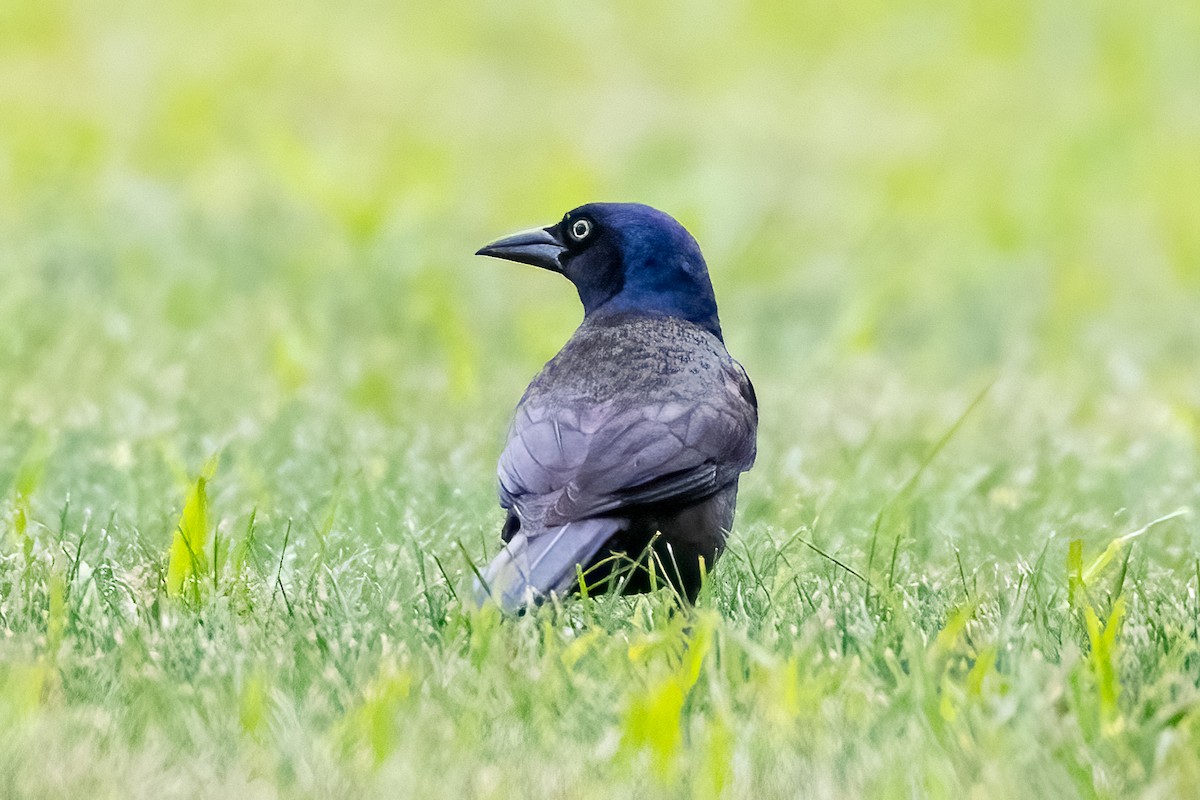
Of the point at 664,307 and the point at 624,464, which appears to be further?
the point at 664,307

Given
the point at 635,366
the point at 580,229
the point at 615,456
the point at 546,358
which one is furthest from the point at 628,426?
the point at 546,358

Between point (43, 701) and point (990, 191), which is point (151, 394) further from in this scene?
point (990, 191)

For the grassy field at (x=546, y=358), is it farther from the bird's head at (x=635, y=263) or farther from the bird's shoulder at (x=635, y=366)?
the bird's head at (x=635, y=263)

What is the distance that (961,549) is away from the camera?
4.12 m

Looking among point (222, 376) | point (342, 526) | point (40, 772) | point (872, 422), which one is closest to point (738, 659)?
point (40, 772)

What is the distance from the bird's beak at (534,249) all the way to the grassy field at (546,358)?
0.64 metres

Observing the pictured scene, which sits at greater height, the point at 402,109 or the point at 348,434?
the point at 402,109

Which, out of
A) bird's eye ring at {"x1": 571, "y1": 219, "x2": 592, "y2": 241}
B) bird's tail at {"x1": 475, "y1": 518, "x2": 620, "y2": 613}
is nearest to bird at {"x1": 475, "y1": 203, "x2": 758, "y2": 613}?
bird's tail at {"x1": 475, "y1": 518, "x2": 620, "y2": 613}

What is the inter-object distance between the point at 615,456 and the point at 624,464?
25 mm

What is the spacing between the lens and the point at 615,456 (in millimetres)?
3391

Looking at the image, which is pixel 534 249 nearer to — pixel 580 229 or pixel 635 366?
pixel 580 229

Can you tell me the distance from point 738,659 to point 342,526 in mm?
1406

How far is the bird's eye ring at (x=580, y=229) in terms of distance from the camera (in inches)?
164

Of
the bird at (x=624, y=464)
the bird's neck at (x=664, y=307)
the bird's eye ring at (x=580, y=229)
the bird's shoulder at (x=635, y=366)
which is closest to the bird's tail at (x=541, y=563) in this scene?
the bird at (x=624, y=464)
